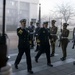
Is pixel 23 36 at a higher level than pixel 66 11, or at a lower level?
lower

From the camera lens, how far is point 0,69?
9.37 ft

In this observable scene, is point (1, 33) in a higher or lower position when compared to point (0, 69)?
higher

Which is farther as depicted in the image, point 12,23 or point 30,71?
point 12,23

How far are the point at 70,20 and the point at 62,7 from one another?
5.35 ft

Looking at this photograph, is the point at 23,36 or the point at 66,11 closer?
the point at 23,36

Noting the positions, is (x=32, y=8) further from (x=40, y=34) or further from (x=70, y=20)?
(x=40, y=34)

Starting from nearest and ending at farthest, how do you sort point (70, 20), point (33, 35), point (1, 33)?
point (1, 33) → point (33, 35) → point (70, 20)

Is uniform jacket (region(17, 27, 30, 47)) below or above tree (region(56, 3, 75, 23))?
below

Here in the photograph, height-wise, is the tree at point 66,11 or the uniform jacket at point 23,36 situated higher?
the tree at point 66,11

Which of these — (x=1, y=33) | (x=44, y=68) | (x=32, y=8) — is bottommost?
(x=44, y=68)

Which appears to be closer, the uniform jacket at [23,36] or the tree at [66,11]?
the uniform jacket at [23,36]

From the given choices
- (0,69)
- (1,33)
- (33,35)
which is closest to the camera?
(0,69)

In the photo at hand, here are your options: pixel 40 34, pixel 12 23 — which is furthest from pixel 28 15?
pixel 40 34

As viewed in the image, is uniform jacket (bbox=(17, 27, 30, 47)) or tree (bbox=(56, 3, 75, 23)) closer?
uniform jacket (bbox=(17, 27, 30, 47))
